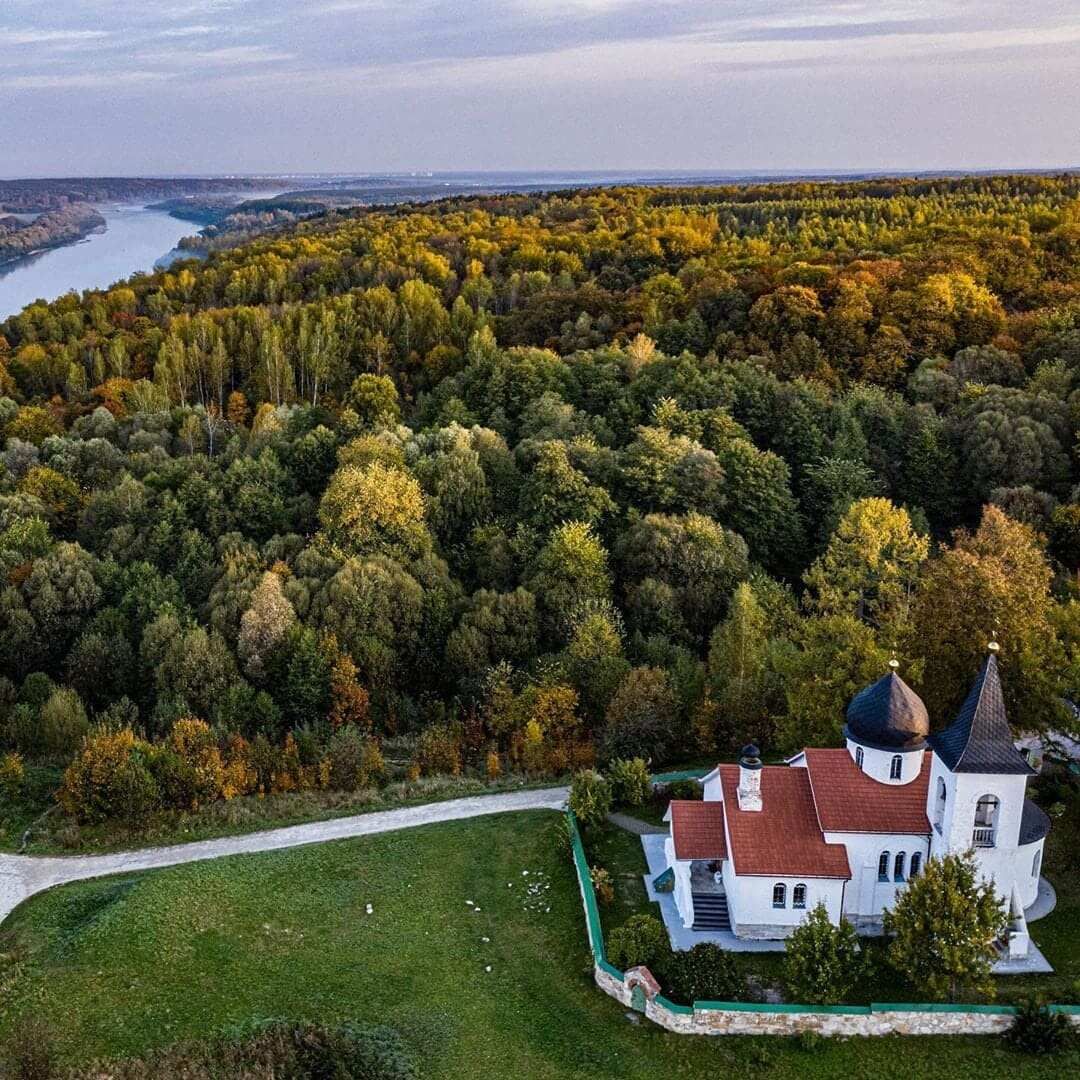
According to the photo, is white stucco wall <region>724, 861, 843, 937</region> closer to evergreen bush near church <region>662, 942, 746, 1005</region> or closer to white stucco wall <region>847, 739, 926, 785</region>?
evergreen bush near church <region>662, 942, 746, 1005</region>

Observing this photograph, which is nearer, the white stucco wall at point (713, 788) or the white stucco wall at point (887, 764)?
the white stucco wall at point (887, 764)

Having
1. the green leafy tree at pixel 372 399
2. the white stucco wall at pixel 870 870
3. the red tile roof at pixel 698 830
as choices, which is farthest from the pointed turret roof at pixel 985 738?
the green leafy tree at pixel 372 399

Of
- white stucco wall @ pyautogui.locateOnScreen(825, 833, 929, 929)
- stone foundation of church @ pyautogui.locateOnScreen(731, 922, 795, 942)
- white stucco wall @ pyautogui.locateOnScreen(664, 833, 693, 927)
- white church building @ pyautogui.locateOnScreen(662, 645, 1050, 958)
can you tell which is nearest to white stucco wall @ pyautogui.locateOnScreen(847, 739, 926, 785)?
white church building @ pyautogui.locateOnScreen(662, 645, 1050, 958)

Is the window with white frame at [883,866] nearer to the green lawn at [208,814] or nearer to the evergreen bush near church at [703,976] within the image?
the evergreen bush near church at [703,976]

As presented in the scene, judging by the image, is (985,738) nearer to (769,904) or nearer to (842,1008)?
(769,904)

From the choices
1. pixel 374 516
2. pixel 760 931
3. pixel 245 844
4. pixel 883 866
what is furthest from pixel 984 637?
pixel 374 516

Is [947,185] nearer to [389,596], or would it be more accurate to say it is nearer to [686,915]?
[389,596]

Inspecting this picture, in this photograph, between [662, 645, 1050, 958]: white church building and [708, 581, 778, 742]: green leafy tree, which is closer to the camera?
[662, 645, 1050, 958]: white church building
